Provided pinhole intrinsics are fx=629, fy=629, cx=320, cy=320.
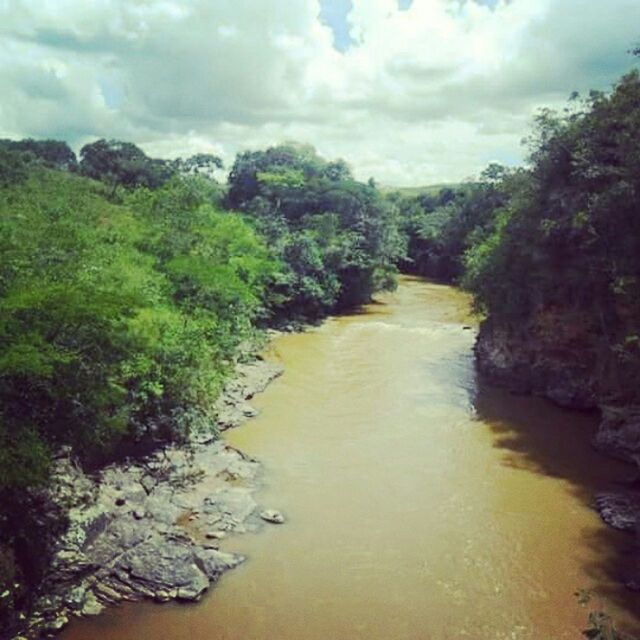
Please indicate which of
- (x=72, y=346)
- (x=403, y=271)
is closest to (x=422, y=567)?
(x=72, y=346)

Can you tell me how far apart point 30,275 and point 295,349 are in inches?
646

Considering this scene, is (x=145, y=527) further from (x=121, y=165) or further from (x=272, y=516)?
(x=121, y=165)

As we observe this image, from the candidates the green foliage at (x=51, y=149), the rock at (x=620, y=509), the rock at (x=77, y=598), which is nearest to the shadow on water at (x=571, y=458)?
the rock at (x=620, y=509)

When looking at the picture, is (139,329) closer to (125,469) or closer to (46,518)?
(125,469)

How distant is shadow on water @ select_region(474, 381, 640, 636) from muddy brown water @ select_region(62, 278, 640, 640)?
5 cm

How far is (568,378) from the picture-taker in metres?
20.6

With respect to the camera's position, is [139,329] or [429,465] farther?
[429,465]

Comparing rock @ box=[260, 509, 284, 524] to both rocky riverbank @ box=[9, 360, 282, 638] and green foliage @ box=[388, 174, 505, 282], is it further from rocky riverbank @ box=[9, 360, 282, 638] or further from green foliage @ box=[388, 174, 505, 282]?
green foliage @ box=[388, 174, 505, 282]

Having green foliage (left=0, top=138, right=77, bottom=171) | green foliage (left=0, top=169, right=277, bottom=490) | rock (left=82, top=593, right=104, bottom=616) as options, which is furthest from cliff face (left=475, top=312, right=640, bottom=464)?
green foliage (left=0, top=138, right=77, bottom=171)

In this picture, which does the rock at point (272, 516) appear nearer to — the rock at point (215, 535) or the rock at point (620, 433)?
the rock at point (215, 535)

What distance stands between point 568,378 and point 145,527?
567 inches

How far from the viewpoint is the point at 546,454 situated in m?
17.2

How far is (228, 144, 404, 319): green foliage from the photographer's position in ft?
112

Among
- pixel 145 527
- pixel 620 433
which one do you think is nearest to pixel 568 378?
pixel 620 433
